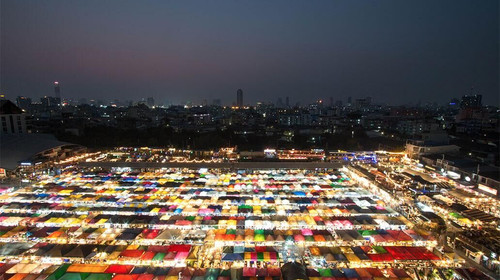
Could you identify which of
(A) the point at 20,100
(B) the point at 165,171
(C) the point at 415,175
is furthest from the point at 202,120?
(A) the point at 20,100

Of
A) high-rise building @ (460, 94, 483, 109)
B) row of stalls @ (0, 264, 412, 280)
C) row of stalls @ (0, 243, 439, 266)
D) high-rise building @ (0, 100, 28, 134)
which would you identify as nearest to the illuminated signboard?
row of stalls @ (0, 243, 439, 266)

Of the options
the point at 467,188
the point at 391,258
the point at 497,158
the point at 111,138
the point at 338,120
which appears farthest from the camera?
the point at 338,120

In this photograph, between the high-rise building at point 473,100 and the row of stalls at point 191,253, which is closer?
the row of stalls at point 191,253

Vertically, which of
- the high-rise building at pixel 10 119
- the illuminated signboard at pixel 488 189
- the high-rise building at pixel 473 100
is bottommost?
the illuminated signboard at pixel 488 189

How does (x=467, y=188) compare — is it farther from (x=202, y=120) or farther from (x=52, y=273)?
(x=202, y=120)

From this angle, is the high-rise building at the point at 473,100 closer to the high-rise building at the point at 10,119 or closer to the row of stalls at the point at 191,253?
the row of stalls at the point at 191,253

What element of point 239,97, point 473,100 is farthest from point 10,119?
point 239,97

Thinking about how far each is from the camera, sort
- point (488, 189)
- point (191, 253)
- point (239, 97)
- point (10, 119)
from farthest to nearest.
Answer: point (239, 97)
point (10, 119)
point (488, 189)
point (191, 253)

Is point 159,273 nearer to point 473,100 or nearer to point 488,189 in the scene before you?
point 488,189

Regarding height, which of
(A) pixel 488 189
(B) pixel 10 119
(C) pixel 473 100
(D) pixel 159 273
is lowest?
(D) pixel 159 273

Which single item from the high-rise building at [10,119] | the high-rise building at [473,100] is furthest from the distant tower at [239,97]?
the high-rise building at [10,119]

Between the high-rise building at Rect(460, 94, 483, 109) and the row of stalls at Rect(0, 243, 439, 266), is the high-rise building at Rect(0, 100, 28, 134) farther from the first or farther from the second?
the high-rise building at Rect(460, 94, 483, 109)
